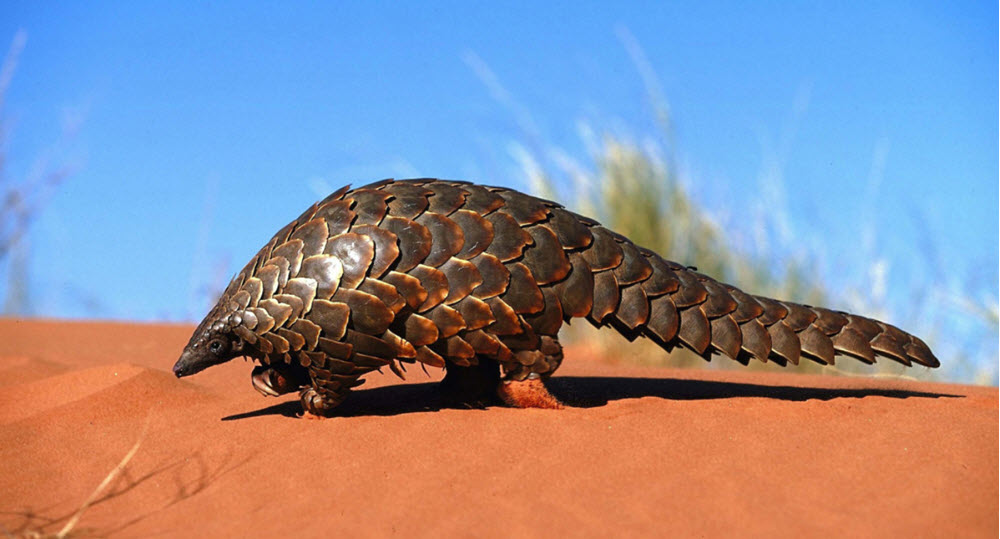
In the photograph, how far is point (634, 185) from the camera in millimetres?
9805

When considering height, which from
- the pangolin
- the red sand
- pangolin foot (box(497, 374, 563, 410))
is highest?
the pangolin

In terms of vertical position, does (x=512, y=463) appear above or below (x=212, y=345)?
below

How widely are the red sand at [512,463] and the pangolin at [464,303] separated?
298mm

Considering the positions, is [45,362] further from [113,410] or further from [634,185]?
[634,185]

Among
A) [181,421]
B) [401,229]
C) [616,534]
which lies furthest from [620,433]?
[181,421]

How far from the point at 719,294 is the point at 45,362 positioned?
513 cm

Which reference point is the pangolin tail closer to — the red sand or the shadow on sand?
the red sand

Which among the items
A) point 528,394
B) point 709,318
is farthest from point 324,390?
point 709,318

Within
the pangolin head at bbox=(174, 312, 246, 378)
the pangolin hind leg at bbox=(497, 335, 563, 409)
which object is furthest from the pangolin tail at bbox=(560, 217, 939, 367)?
the pangolin head at bbox=(174, 312, 246, 378)

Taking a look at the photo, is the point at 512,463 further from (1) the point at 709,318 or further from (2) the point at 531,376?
(1) the point at 709,318

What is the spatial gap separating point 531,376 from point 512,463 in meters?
0.86

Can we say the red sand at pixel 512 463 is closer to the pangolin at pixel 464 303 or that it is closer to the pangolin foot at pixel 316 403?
the pangolin foot at pixel 316 403

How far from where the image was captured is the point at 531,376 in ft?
16.6

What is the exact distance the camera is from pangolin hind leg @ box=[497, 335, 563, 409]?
4.97m
